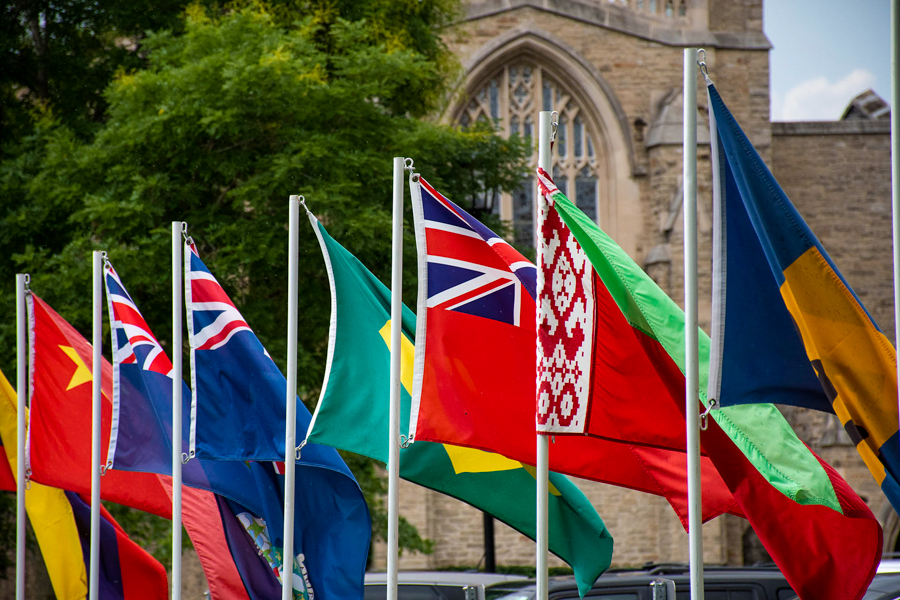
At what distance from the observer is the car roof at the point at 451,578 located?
7570 millimetres

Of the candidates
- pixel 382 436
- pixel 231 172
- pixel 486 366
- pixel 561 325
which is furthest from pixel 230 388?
pixel 231 172

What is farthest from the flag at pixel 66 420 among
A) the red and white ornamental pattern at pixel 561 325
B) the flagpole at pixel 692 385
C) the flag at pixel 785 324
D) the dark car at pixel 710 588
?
the flag at pixel 785 324

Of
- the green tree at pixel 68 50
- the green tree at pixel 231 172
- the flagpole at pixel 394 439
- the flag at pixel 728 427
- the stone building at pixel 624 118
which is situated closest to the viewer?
the flag at pixel 728 427

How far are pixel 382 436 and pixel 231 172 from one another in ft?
21.0

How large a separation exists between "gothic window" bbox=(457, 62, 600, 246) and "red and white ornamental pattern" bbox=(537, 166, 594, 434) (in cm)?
1531

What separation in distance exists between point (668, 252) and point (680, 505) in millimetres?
14951

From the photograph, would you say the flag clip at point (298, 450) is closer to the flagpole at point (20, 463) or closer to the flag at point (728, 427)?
the flag at point (728, 427)

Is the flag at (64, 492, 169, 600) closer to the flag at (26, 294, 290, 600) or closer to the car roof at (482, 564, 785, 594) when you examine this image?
the flag at (26, 294, 290, 600)

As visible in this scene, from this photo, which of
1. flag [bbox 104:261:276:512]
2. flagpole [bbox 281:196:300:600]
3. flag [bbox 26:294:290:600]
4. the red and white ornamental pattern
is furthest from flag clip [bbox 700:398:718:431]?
flag [bbox 26:294:290:600]

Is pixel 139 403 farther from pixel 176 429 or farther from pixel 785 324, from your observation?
pixel 785 324

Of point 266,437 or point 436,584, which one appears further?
point 436,584

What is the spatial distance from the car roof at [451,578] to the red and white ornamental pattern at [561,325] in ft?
8.32

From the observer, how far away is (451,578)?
7723 mm

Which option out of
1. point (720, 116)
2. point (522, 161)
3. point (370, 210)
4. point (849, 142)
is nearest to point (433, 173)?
point (370, 210)
